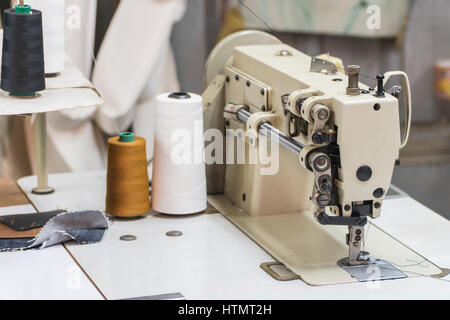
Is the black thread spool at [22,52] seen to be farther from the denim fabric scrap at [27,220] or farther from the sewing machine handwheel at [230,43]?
the sewing machine handwheel at [230,43]

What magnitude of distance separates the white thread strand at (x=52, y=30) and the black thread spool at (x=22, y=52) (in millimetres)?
219

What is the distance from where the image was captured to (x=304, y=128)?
247cm

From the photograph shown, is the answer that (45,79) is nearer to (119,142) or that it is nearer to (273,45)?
(119,142)

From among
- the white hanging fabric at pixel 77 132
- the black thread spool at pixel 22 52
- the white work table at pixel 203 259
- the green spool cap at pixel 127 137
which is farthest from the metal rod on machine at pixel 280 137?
the white hanging fabric at pixel 77 132

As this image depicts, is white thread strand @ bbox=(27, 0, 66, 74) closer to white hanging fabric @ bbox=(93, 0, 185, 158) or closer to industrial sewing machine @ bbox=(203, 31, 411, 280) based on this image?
industrial sewing machine @ bbox=(203, 31, 411, 280)

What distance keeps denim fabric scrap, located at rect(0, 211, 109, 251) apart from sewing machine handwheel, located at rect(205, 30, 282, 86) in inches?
26.3

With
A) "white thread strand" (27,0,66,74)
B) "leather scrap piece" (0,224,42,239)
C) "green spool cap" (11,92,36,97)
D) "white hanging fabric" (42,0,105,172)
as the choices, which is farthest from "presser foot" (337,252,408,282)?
"white hanging fabric" (42,0,105,172)

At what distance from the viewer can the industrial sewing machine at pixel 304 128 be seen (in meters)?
2.31

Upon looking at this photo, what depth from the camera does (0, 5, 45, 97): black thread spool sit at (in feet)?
8.53

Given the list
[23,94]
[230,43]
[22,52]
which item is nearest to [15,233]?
[23,94]

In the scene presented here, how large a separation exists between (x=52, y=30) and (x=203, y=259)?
3.00ft

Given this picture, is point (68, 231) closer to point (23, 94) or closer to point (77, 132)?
point (23, 94)
